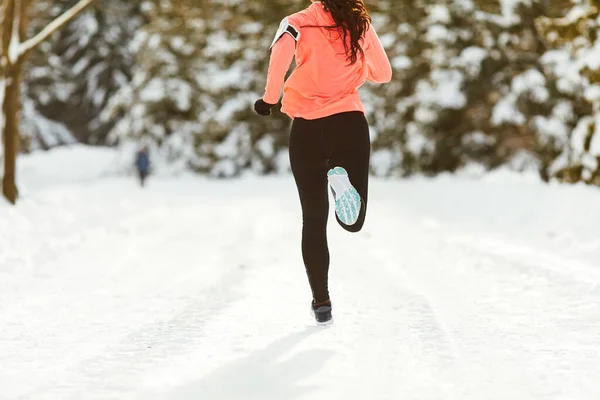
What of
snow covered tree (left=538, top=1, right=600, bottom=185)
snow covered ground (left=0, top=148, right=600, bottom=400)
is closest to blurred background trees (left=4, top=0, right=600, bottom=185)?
snow covered tree (left=538, top=1, right=600, bottom=185)

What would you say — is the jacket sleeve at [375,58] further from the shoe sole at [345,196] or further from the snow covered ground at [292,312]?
the snow covered ground at [292,312]

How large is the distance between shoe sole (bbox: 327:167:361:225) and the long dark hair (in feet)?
2.08

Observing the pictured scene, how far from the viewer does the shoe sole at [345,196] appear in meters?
4.52

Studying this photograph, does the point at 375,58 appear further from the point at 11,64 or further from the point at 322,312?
the point at 11,64

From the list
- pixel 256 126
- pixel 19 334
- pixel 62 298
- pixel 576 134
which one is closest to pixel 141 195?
pixel 576 134

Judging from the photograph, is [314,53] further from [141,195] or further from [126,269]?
[141,195]

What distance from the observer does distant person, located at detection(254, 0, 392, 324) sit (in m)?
4.52

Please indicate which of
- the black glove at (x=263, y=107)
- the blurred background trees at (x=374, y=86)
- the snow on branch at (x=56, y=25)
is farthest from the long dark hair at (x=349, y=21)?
the blurred background trees at (x=374, y=86)

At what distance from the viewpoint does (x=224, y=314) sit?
17.6ft

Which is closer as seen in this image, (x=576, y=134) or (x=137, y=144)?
(x=576, y=134)

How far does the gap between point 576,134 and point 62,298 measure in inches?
479

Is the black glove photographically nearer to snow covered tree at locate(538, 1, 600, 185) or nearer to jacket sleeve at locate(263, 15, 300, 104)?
jacket sleeve at locate(263, 15, 300, 104)

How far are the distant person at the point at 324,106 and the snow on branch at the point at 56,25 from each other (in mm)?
8862

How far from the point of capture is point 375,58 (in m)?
4.79
